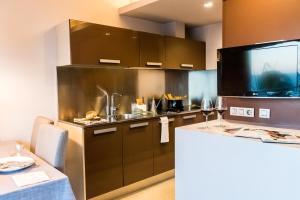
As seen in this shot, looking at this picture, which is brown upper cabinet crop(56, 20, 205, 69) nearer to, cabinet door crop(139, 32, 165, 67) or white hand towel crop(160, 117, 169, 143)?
cabinet door crop(139, 32, 165, 67)

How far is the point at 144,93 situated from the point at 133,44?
2.68 feet

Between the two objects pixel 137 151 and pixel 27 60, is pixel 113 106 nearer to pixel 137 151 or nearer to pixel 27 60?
pixel 137 151

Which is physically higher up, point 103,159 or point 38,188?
point 38,188

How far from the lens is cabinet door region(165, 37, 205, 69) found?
3.55 metres

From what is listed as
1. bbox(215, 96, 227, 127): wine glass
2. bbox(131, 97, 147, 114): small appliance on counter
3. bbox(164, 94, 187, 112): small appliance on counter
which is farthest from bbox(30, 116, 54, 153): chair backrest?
bbox(164, 94, 187, 112): small appliance on counter

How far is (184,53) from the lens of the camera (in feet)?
12.2

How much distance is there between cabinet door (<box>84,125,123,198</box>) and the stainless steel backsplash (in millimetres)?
523

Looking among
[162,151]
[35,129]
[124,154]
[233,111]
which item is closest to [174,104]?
[162,151]

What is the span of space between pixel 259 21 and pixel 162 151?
74.8 inches

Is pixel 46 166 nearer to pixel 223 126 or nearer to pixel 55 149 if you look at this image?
pixel 55 149

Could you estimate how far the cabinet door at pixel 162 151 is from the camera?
318 cm

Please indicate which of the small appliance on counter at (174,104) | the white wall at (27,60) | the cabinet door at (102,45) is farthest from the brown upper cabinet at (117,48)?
the small appliance on counter at (174,104)

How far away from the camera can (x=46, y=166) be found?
5.61 ft

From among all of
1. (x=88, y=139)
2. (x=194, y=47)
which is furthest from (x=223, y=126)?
(x=194, y=47)
